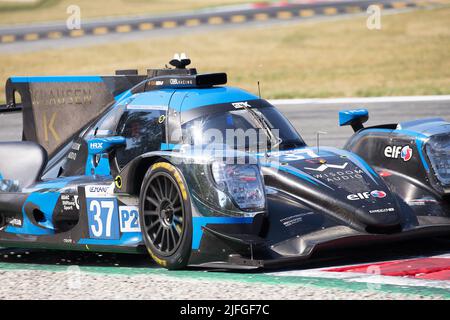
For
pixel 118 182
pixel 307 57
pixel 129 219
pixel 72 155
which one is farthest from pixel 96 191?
pixel 307 57

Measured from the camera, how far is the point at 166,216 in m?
6.64

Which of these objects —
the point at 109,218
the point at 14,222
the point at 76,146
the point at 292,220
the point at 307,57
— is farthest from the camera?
the point at 307,57

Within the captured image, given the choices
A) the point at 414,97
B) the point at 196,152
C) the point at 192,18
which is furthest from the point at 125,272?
the point at 192,18

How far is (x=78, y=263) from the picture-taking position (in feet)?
24.2

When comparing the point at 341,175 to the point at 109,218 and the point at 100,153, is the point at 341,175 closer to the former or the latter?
the point at 109,218

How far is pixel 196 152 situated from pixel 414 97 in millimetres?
12156

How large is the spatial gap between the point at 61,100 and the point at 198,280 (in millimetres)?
3175

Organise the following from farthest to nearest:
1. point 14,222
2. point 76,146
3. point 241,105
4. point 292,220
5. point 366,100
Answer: point 366,100 → point 76,146 → point 14,222 → point 241,105 → point 292,220

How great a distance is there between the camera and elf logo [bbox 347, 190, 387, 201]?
668 centimetres

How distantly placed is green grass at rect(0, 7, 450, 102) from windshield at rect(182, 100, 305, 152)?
11.9 meters

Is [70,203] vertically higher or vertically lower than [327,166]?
lower

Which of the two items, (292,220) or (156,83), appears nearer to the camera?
(292,220)

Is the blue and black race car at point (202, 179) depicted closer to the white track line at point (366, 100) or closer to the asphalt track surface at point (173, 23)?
the white track line at point (366, 100)

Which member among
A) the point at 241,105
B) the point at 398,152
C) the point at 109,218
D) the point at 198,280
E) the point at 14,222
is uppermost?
the point at 241,105
